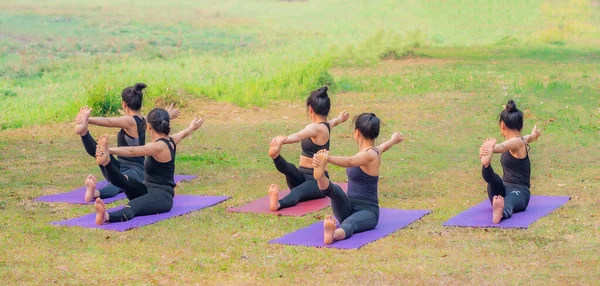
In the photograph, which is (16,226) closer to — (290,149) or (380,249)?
(380,249)

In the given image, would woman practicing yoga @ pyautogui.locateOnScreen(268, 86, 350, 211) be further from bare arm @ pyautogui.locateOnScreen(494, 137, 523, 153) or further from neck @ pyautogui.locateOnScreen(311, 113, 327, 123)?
bare arm @ pyautogui.locateOnScreen(494, 137, 523, 153)

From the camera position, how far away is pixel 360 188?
754cm

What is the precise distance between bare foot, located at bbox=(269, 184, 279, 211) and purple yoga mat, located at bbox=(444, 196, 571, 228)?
1.68m

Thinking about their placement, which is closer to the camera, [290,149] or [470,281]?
[470,281]

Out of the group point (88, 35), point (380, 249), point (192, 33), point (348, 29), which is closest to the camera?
point (380, 249)

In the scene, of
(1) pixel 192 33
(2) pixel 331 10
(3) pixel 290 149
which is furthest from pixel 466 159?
(2) pixel 331 10

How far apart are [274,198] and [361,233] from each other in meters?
1.32

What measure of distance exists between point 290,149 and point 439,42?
19.6 m

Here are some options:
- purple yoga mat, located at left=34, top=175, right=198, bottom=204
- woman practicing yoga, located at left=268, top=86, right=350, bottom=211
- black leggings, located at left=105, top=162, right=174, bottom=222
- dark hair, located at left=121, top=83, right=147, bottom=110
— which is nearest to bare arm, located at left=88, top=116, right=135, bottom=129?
dark hair, located at left=121, top=83, right=147, bottom=110

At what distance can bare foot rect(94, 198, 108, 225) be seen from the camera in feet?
25.3

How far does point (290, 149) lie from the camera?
41.5 feet

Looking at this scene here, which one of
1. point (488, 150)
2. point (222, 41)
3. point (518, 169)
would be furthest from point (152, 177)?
point (222, 41)

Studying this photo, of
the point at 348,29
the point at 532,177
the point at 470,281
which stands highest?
the point at 470,281

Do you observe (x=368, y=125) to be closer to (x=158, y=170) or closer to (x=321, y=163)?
(x=321, y=163)
